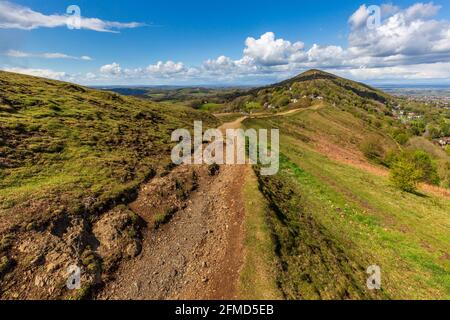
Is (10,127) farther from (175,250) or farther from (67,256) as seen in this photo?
(175,250)

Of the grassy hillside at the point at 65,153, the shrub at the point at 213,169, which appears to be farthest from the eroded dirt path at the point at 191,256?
the shrub at the point at 213,169

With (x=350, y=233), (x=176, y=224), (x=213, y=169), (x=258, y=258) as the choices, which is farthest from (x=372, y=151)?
(x=176, y=224)

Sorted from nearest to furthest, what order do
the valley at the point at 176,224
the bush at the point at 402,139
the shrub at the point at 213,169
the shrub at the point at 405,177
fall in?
the valley at the point at 176,224, the shrub at the point at 213,169, the shrub at the point at 405,177, the bush at the point at 402,139

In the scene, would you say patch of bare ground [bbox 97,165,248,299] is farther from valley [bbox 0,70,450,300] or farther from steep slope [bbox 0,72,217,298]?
steep slope [bbox 0,72,217,298]

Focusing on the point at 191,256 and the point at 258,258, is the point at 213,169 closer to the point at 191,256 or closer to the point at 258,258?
the point at 191,256

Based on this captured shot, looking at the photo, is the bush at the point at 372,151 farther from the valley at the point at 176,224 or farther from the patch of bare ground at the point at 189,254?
the patch of bare ground at the point at 189,254
